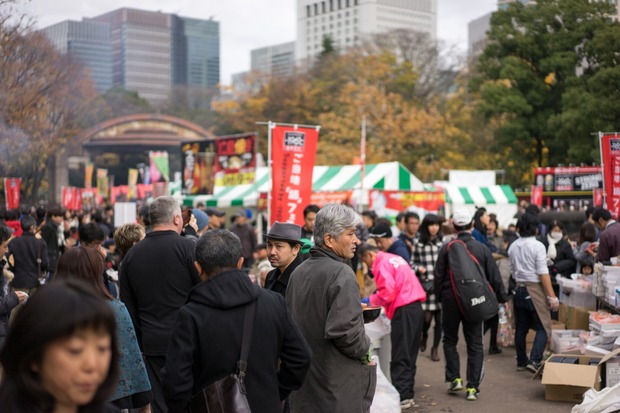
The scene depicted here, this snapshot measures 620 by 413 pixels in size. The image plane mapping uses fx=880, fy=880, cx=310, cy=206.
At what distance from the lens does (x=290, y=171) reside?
14.0 m

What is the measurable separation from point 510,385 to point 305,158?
5880mm

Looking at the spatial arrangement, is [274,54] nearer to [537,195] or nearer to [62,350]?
[537,195]

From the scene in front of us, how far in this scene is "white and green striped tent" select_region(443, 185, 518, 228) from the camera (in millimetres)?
30516

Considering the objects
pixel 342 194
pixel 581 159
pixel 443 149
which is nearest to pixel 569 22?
pixel 581 159

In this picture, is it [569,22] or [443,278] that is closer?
[443,278]

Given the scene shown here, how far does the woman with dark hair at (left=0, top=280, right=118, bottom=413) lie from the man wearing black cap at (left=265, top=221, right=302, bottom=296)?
3713 mm

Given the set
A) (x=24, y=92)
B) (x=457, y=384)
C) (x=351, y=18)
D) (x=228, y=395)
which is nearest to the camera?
(x=228, y=395)

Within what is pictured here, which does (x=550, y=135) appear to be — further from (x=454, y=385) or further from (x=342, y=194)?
(x=454, y=385)

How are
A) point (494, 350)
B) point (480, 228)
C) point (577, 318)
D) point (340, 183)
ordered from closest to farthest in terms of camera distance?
point (577, 318), point (494, 350), point (480, 228), point (340, 183)

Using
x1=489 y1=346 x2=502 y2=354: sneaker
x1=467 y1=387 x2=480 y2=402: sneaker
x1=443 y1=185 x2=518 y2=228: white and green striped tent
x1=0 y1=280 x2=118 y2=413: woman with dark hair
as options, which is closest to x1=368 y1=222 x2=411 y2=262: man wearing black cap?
x1=467 y1=387 x2=480 y2=402: sneaker

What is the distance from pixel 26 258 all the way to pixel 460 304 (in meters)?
5.82

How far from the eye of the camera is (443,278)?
8797 millimetres

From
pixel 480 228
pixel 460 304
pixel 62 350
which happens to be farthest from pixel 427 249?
pixel 62 350

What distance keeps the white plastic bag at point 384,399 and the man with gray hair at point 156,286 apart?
1.90 m
